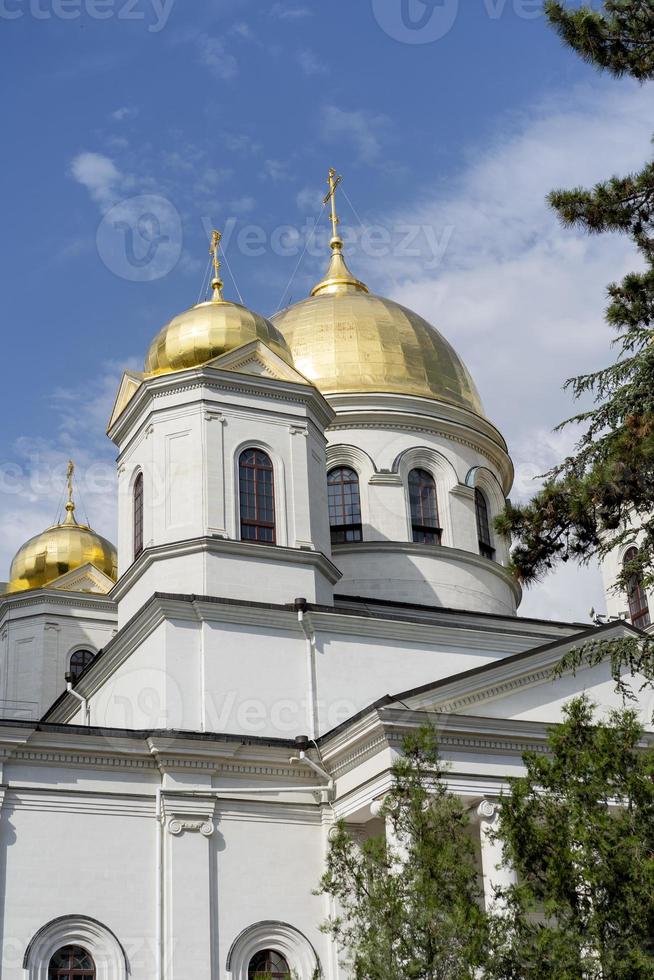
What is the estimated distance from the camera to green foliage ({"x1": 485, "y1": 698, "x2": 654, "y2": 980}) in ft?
42.4

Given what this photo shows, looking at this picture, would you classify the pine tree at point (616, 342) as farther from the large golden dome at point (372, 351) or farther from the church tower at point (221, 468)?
the large golden dome at point (372, 351)

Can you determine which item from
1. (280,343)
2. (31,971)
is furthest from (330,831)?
(280,343)

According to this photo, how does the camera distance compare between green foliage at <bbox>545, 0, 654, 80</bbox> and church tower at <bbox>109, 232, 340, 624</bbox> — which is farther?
church tower at <bbox>109, 232, 340, 624</bbox>

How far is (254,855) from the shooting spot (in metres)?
21.2

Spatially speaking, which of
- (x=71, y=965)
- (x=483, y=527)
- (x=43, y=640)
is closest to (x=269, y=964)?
(x=71, y=965)

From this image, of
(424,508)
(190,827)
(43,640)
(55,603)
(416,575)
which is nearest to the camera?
(190,827)

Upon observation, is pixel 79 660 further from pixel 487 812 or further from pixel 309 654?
pixel 487 812

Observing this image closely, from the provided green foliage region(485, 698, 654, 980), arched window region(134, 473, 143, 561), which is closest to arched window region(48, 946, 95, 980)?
arched window region(134, 473, 143, 561)

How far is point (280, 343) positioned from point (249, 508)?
376 centimetres

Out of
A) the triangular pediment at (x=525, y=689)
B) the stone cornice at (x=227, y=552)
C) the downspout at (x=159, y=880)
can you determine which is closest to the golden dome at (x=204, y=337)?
the stone cornice at (x=227, y=552)

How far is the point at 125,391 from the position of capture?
2620cm

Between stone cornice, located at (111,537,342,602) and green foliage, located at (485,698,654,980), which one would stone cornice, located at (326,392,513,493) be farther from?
green foliage, located at (485,698,654,980)

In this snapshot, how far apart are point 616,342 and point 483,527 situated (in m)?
15.9

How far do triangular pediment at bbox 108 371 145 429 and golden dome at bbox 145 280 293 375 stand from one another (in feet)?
0.94
